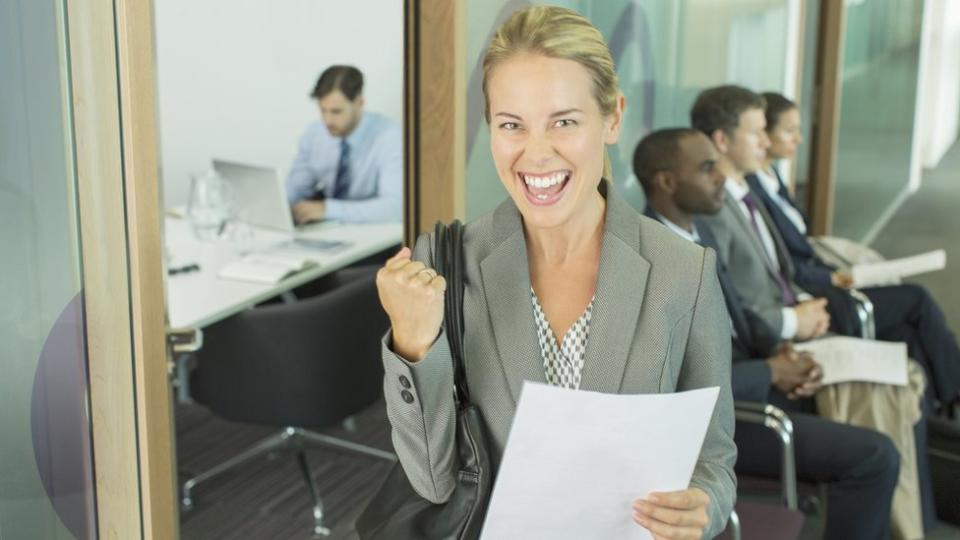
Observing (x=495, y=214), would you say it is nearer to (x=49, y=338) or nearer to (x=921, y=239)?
(x=49, y=338)

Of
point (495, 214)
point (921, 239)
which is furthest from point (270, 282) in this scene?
point (921, 239)

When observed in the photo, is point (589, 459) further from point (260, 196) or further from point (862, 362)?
point (260, 196)

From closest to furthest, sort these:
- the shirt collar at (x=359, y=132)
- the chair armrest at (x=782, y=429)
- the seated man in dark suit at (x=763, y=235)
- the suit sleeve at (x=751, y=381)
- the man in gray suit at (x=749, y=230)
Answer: the chair armrest at (x=782, y=429) < the suit sleeve at (x=751, y=381) < the man in gray suit at (x=749, y=230) < the seated man in dark suit at (x=763, y=235) < the shirt collar at (x=359, y=132)

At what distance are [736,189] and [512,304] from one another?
2768mm

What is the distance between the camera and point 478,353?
1.65 m

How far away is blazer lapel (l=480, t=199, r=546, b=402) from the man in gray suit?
2.15m

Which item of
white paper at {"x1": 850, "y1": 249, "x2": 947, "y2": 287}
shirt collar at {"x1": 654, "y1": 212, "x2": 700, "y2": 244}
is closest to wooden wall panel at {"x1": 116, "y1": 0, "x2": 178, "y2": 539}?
shirt collar at {"x1": 654, "y1": 212, "x2": 700, "y2": 244}

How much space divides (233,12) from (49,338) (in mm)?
4638

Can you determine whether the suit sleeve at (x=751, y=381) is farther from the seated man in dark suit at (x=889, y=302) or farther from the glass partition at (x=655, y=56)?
the seated man in dark suit at (x=889, y=302)

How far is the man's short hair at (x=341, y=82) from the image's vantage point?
5320 millimetres

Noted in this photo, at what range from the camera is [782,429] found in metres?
2.85

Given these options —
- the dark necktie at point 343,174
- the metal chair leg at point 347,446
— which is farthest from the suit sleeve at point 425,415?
the dark necktie at point 343,174

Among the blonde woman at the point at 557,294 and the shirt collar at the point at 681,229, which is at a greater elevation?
the blonde woman at the point at 557,294

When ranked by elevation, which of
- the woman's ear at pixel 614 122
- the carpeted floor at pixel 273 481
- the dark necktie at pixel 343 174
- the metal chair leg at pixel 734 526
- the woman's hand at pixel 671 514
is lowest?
the carpeted floor at pixel 273 481
